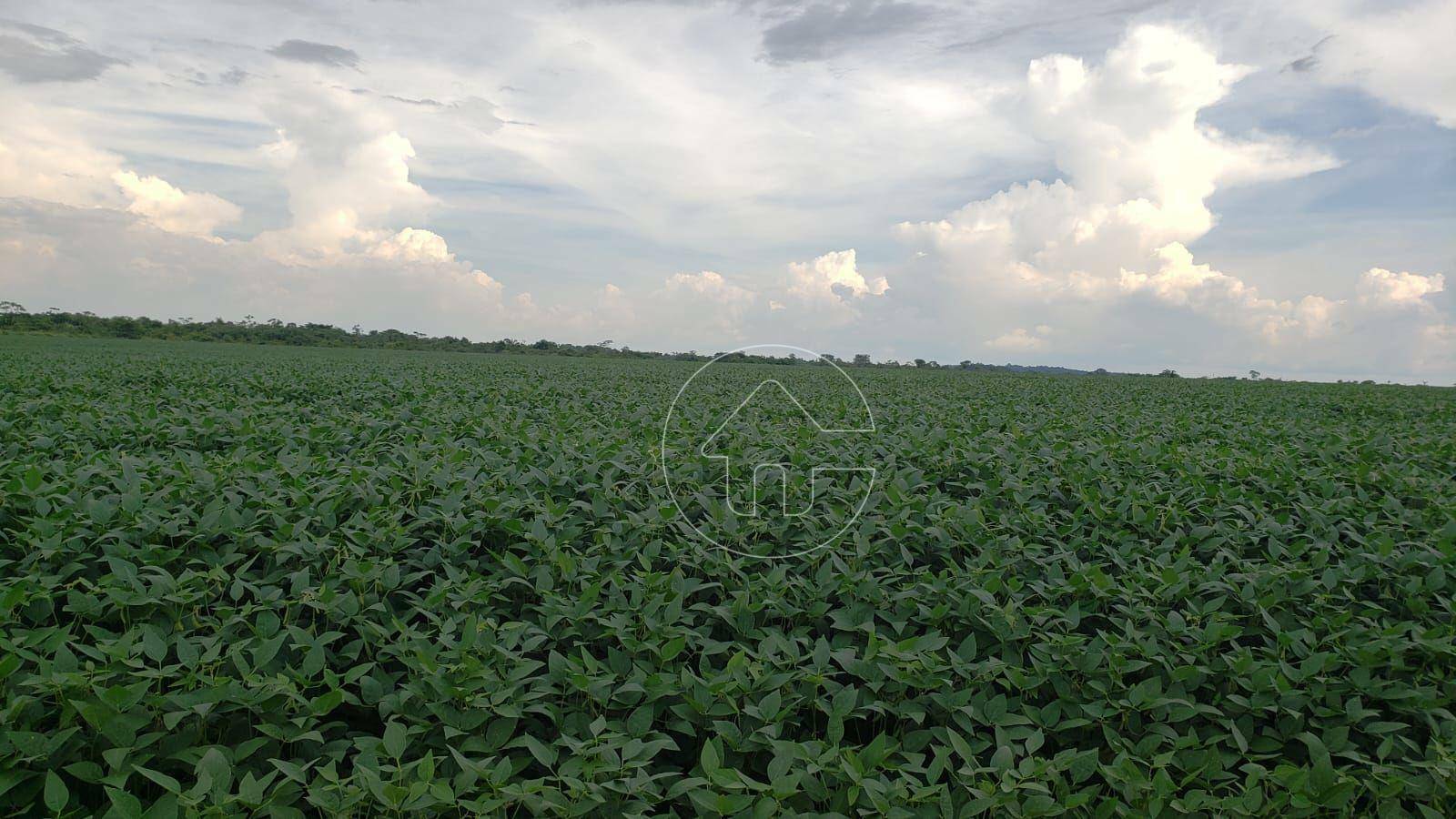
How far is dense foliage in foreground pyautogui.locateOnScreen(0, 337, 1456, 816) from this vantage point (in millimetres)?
2182

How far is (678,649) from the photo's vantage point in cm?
266

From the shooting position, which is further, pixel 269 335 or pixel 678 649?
pixel 269 335

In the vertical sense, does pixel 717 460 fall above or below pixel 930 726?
above

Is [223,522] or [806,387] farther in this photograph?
[806,387]

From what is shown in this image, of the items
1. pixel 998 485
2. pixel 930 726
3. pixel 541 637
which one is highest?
pixel 998 485

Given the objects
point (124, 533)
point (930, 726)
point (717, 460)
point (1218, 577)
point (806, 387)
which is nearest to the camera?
point (930, 726)

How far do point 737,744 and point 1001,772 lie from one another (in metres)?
0.78

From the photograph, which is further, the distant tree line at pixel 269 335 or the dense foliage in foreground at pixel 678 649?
the distant tree line at pixel 269 335

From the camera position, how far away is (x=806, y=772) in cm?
217

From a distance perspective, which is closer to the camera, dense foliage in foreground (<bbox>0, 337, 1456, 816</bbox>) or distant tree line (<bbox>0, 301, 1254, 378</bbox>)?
dense foliage in foreground (<bbox>0, 337, 1456, 816</bbox>)

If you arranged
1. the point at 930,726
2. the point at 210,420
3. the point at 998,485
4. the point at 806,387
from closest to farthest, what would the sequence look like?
the point at 930,726 < the point at 998,485 < the point at 210,420 < the point at 806,387

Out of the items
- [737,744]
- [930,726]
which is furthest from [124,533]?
[930,726]

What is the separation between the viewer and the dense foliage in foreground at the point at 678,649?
218 cm

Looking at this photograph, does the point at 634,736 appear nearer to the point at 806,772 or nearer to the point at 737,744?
the point at 737,744
